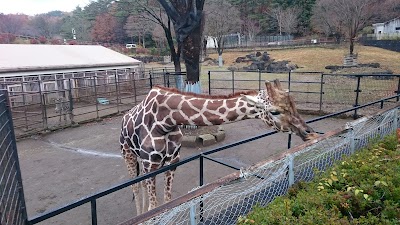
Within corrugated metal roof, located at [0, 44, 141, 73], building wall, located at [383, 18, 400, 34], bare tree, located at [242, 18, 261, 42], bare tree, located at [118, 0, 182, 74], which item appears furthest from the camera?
bare tree, located at [242, 18, 261, 42]

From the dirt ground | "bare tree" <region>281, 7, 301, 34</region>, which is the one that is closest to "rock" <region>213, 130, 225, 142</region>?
the dirt ground

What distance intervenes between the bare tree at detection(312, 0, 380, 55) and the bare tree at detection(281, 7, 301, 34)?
3190 millimetres

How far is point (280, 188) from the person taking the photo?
345 cm

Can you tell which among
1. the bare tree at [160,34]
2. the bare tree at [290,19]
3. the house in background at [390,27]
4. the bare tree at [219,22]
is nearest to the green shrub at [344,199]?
the bare tree at [219,22]

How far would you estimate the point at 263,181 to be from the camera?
10.3ft

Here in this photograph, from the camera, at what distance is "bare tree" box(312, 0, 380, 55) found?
28.8 m

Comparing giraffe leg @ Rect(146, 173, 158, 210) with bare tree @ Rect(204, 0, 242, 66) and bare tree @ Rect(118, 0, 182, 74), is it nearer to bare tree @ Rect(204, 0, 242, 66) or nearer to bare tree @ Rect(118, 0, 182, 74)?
bare tree @ Rect(118, 0, 182, 74)

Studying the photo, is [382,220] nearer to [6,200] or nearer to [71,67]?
[6,200]

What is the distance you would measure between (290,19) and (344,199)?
48.7m

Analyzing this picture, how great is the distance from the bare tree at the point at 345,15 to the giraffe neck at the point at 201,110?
91.2 feet

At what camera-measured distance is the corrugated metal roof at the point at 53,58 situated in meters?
13.4

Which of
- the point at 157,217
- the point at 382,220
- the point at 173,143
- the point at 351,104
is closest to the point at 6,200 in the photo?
the point at 157,217

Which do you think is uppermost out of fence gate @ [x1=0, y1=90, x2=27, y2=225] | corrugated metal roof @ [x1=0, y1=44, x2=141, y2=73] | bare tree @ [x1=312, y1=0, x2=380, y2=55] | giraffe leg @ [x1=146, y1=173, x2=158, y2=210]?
bare tree @ [x1=312, y1=0, x2=380, y2=55]

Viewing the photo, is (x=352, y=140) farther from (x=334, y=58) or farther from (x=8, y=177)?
(x=334, y=58)
